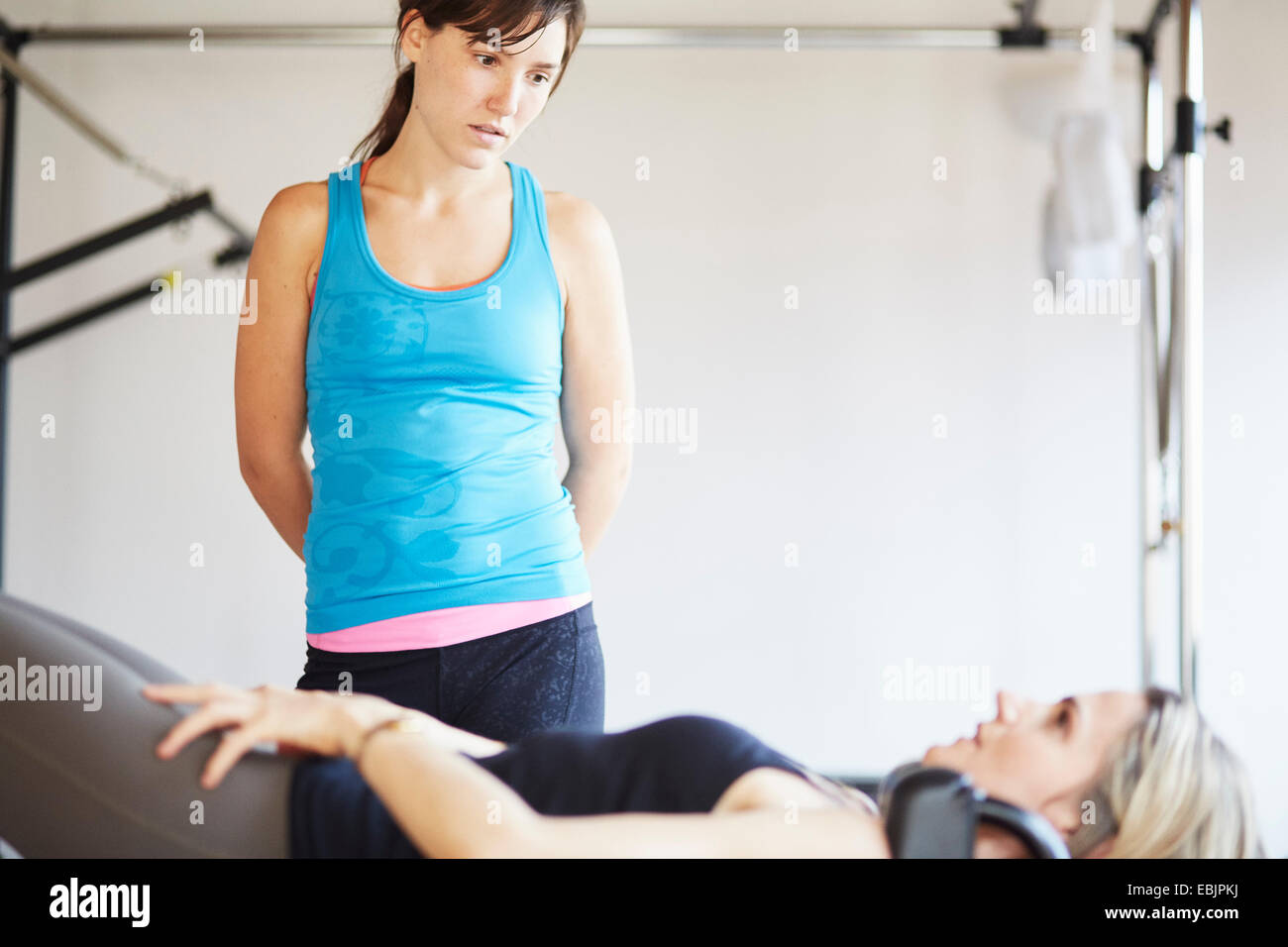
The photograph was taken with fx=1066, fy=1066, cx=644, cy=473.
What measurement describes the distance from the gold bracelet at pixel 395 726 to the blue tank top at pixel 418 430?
0.12 metres

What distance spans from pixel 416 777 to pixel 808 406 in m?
1.60

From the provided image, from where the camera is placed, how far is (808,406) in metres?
2.18

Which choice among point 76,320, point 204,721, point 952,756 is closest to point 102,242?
point 76,320

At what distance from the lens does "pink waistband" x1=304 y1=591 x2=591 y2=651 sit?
0.90 meters

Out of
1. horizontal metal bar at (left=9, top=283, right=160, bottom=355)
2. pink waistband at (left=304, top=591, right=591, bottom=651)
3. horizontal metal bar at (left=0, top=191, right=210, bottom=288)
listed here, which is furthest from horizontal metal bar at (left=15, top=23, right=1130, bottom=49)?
pink waistband at (left=304, top=591, right=591, bottom=651)

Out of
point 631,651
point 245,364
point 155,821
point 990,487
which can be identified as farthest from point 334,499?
point 990,487

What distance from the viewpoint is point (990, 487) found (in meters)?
2.19

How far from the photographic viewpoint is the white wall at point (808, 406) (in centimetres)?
214

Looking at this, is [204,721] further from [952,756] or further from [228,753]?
[952,756]

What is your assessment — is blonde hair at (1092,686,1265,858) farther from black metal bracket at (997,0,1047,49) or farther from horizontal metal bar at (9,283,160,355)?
horizontal metal bar at (9,283,160,355)

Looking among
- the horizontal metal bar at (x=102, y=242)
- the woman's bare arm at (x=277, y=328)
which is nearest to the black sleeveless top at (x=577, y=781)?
the woman's bare arm at (x=277, y=328)

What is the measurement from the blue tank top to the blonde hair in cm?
48

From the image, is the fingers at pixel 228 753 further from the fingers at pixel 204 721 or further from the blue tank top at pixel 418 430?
the blue tank top at pixel 418 430
